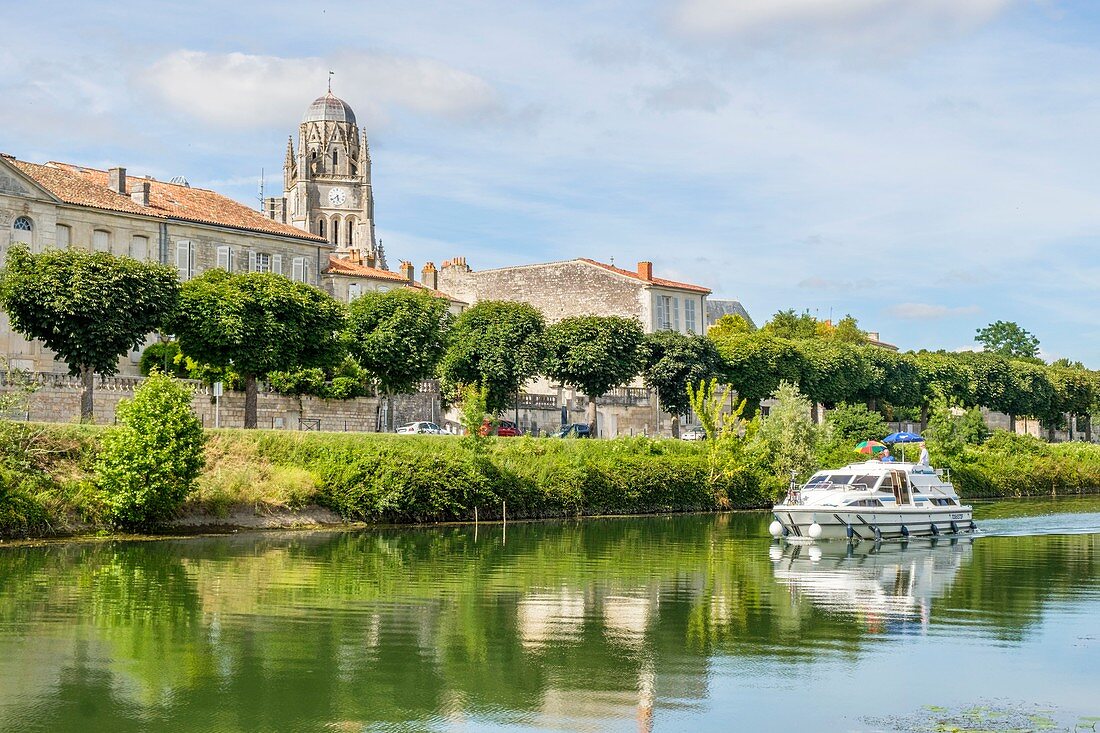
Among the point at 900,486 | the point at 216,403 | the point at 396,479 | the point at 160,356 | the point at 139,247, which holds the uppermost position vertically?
the point at 139,247

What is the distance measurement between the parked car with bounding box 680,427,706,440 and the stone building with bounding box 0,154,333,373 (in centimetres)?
2242

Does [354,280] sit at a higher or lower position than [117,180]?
lower

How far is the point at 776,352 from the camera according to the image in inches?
2768

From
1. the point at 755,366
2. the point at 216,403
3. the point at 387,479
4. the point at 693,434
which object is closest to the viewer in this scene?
the point at 387,479

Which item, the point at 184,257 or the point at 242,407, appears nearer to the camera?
the point at 242,407

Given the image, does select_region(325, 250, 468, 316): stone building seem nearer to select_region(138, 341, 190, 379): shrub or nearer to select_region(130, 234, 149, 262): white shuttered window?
select_region(130, 234, 149, 262): white shuttered window

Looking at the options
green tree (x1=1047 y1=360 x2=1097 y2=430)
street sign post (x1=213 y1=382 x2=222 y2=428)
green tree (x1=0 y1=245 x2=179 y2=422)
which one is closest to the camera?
green tree (x1=0 y1=245 x2=179 y2=422)

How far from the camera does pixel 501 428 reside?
2427 inches

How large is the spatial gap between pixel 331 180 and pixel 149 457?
97036 mm

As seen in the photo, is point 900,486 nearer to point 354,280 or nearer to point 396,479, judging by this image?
point 396,479

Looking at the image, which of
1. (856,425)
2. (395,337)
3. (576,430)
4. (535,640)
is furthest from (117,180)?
(535,640)

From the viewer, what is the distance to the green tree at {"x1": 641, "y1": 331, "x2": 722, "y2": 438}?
64.8 m

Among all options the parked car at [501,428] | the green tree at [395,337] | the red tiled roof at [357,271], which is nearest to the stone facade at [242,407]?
the green tree at [395,337]

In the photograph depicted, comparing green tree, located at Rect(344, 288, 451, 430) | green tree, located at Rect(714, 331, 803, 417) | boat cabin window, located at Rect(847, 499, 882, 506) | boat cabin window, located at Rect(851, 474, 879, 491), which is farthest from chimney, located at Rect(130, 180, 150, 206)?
boat cabin window, located at Rect(847, 499, 882, 506)
